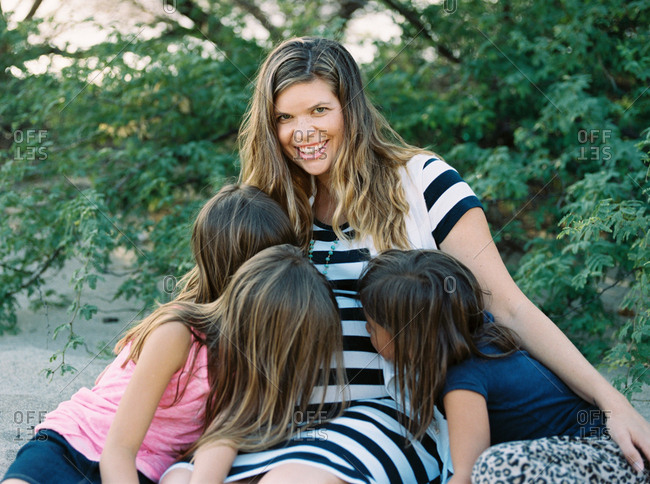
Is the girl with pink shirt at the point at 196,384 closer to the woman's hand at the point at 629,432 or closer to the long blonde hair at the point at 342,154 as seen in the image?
the long blonde hair at the point at 342,154

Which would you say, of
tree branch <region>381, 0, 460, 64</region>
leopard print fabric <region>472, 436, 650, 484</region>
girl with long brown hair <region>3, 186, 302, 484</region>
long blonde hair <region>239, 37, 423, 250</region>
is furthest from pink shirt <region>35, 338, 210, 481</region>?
tree branch <region>381, 0, 460, 64</region>

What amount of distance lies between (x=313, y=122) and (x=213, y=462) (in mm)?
1182

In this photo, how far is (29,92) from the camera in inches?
181

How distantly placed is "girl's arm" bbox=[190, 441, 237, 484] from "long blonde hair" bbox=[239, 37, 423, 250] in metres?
0.83

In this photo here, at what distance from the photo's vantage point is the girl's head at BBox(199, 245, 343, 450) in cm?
199

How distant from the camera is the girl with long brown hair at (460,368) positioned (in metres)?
1.88

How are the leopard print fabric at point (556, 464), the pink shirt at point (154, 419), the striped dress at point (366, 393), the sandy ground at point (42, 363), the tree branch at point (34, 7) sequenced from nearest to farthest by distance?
the leopard print fabric at point (556, 464) < the striped dress at point (366, 393) < the pink shirt at point (154, 419) < the sandy ground at point (42, 363) < the tree branch at point (34, 7)

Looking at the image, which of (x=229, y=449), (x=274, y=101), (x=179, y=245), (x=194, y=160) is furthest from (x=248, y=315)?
(x=194, y=160)

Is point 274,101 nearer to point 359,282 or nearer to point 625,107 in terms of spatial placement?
point 359,282

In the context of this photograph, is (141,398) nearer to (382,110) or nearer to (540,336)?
(540,336)

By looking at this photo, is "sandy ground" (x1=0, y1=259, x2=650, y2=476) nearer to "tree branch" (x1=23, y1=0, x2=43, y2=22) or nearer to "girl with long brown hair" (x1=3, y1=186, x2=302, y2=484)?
"girl with long brown hair" (x1=3, y1=186, x2=302, y2=484)

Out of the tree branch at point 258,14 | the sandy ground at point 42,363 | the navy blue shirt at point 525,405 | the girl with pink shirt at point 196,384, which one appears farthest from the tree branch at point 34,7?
the navy blue shirt at point 525,405

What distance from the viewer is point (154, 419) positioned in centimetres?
211

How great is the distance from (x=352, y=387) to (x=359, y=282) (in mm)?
307
